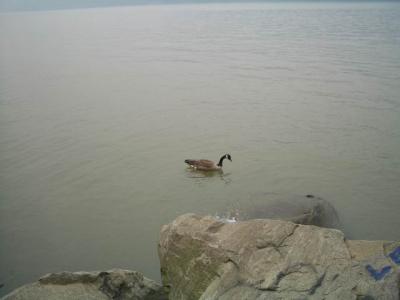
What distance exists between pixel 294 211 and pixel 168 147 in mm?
6360

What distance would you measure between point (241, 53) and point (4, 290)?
26.2 m

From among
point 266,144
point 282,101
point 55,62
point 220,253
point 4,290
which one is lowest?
point 4,290

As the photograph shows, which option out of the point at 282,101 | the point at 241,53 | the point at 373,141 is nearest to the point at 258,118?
the point at 282,101

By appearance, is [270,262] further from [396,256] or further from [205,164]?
[205,164]

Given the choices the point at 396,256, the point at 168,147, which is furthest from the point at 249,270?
the point at 168,147

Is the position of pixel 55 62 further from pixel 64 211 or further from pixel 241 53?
pixel 64 211

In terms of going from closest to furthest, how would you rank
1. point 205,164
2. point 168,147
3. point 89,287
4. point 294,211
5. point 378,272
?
point 378,272 → point 89,287 → point 294,211 → point 205,164 → point 168,147

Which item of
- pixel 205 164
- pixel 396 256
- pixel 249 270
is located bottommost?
pixel 249 270

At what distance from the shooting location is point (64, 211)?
10.3m

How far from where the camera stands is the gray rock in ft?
27.4

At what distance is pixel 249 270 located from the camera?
558 centimetres

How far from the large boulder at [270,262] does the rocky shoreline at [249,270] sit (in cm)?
1

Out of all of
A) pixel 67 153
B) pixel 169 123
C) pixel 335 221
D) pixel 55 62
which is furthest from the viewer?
pixel 55 62

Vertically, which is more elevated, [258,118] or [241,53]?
[241,53]
